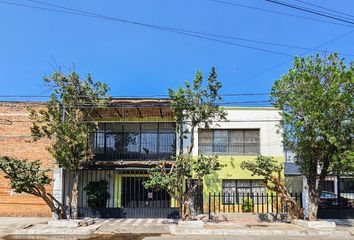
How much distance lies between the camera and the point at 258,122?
22.6 metres

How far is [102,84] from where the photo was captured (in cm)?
1875

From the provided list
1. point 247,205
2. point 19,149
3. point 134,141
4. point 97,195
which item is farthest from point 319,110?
point 19,149

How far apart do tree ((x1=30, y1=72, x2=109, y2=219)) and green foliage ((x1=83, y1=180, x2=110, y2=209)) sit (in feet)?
8.85

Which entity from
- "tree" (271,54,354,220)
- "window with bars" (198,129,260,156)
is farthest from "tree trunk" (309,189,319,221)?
"window with bars" (198,129,260,156)

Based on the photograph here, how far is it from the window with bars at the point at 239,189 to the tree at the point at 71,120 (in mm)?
8208

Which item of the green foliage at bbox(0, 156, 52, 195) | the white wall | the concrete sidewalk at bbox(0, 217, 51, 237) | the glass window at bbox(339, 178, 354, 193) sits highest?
the white wall

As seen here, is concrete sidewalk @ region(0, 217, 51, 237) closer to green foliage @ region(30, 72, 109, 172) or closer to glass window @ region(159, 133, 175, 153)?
green foliage @ region(30, 72, 109, 172)

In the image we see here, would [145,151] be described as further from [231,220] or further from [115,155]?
[231,220]

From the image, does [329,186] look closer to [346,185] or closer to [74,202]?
[346,185]

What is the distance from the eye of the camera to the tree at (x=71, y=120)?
691 inches

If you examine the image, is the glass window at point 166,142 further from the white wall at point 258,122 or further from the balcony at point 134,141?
the white wall at point 258,122

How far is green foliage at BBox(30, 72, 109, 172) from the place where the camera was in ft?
57.6

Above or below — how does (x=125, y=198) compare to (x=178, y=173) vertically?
below

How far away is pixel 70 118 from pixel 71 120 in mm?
109
